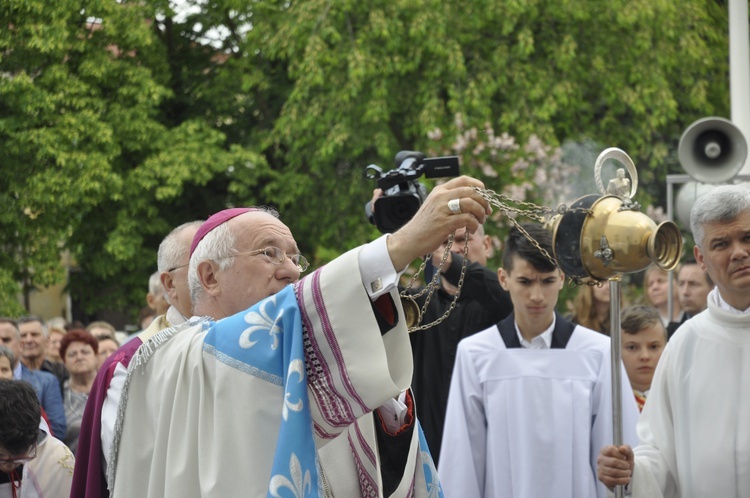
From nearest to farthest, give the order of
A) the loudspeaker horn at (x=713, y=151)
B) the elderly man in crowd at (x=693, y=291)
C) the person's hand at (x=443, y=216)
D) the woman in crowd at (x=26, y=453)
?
1. the person's hand at (x=443, y=216)
2. the woman in crowd at (x=26, y=453)
3. the elderly man in crowd at (x=693, y=291)
4. the loudspeaker horn at (x=713, y=151)

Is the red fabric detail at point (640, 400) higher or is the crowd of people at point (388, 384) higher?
the crowd of people at point (388, 384)

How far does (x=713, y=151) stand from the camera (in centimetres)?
909

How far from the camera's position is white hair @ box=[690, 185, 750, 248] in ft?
13.5

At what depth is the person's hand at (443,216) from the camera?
9.20 ft

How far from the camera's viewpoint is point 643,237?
10.5 feet

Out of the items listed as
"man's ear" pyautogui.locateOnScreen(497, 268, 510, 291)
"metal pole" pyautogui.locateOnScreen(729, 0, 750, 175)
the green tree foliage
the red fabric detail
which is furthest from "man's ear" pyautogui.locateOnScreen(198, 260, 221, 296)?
the green tree foliage

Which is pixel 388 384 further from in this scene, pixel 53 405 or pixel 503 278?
pixel 53 405

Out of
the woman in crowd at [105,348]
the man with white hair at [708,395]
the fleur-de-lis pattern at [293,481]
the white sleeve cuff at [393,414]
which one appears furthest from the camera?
the woman in crowd at [105,348]

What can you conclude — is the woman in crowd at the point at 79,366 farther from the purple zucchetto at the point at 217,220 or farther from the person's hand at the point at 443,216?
the person's hand at the point at 443,216

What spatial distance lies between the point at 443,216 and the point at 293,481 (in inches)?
31.4

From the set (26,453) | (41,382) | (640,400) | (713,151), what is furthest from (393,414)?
(713,151)

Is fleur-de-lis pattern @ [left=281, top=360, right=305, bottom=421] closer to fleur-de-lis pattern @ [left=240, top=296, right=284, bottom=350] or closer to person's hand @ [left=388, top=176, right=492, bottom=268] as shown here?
fleur-de-lis pattern @ [left=240, top=296, right=284, bottom=350]

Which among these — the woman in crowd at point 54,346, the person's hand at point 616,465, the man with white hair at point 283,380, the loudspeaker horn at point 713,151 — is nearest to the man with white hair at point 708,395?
the person's hand at point 616,465

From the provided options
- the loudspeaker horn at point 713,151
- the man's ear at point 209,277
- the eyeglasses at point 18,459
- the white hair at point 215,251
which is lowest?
the eyeglasses at point 18,459
